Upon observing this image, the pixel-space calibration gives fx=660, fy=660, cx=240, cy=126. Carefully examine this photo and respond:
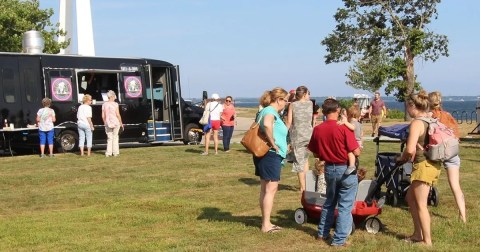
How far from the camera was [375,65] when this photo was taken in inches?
1457

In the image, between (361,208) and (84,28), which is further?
(84,28)

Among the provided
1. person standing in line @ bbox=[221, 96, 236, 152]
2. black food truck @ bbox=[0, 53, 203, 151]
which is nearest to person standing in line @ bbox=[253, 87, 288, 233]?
person standing in line @ bbox=[221, 96, 236, 152]

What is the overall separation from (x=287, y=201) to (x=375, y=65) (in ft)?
92.8

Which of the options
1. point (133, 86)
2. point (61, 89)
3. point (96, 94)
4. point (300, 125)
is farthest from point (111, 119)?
Result: point (300, 125)

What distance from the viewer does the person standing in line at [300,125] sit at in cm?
1016

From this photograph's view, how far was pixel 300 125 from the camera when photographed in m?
10.2

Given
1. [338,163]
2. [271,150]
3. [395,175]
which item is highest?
[271,150]

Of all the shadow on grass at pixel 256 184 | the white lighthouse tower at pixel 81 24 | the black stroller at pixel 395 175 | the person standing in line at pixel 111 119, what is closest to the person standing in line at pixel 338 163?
the black stroller at pixel 395 175

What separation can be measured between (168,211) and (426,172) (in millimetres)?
3897

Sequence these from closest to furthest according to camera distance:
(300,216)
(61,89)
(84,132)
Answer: (300,216) → (84,132) → (61,89)

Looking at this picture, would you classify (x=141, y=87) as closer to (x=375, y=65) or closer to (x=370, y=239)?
(x=370, y=239)

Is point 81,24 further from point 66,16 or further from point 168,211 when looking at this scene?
point 168,211

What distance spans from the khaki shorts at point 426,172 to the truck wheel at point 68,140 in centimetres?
1341

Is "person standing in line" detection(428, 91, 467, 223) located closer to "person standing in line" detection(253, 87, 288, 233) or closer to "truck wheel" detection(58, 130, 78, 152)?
"person standing in line" detection(253, 87, 288, 233)
